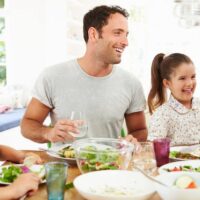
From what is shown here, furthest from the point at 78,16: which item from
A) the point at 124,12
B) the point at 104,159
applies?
the point at 104,159

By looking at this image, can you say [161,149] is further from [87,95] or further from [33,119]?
[33,119]

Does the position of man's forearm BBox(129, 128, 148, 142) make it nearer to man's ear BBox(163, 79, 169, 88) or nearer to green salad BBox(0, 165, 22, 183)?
man's ear BBox(163, 79, 169, 88)

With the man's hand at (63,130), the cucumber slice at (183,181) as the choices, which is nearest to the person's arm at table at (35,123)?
the man's hand at (63,130)

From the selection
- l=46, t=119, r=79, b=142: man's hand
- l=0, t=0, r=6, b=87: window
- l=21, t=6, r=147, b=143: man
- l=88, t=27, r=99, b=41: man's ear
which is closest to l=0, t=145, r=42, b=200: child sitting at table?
l=46, t=119, r=79, b=142: man's hand

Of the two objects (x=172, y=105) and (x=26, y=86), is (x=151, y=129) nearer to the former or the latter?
(x=172, y=105)

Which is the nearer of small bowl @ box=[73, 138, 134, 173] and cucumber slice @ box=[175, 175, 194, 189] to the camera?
cucumber slice @ box=[175, 175, 194, 189]

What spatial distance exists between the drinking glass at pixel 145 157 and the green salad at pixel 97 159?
5.2 inches

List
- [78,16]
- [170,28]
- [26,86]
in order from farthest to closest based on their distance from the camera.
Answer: [170,28] → [78,16] → [26,86]

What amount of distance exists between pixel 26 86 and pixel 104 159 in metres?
2.87

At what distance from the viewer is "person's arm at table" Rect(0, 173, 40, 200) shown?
108 cm

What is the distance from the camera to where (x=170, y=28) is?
5.27m

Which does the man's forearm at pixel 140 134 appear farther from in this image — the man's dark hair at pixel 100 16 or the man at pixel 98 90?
the man's dark hair at pixel 100 16

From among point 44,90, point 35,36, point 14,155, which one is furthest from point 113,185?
point 35,36

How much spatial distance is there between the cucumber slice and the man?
1178 mm
